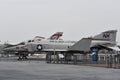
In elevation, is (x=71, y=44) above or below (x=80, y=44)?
above

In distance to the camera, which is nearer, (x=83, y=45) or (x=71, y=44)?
(x=83, y=45)

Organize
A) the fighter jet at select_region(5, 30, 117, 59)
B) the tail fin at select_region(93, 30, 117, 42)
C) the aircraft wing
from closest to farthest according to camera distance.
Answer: the aircraft wing, the fighter jet at select_region(5, 30, 117, 59), the tail fin at select_region(93, 30, 117, 42)

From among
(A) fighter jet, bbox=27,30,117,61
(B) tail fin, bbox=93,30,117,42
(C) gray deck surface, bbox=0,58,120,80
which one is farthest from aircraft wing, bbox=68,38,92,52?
(C) gray deck surface, bbox=0,58,120,80

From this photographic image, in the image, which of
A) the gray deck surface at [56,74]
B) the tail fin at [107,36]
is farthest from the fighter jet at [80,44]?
the gray deck surface at [56,74]

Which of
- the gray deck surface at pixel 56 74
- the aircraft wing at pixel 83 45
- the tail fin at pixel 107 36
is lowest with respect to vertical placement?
the gray deck surface at pixel 56 74

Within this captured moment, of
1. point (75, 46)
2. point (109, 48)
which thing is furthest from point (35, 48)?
point (109, 48)

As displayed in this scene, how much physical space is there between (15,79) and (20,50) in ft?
167

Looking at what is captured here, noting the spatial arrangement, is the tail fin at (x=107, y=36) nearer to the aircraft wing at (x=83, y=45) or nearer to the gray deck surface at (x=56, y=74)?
the aircraft wing at (x=83, y=45)

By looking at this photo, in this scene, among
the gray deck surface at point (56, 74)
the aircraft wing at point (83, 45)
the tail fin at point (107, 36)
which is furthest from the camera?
the tail fin at point (107, 36)

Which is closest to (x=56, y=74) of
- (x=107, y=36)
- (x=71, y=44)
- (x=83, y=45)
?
(x=83, y=45)

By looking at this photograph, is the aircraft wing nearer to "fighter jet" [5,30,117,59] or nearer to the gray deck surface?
"fighter jet" [5,30,117,59]

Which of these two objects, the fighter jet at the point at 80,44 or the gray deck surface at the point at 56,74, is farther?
the fighter jet at the point at 80,44

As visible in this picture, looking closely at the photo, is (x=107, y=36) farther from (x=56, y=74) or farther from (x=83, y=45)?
(x=56, y=74)

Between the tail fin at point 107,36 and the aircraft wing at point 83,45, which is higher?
the tail fin at point 107,36
